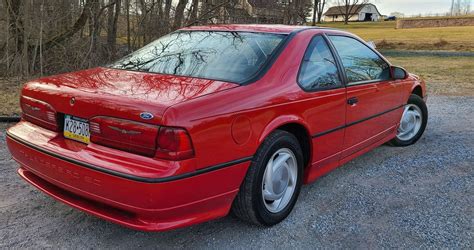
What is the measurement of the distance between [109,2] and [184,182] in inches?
393

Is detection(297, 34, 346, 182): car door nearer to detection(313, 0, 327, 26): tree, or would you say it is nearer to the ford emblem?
the ford emblem

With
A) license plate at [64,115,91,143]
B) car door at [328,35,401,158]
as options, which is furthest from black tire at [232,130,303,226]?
license plate at [64,115,91,143]

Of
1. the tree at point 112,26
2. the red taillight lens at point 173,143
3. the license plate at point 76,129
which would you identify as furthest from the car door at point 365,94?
the tree at point 112,26

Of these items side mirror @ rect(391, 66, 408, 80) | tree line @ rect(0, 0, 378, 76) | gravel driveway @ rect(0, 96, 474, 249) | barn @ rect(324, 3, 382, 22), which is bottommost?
gravel driveway @ rect(0, 96, 474, 249)

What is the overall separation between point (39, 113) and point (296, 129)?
6.20 ft

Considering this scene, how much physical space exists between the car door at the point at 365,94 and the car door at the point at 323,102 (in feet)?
0.45

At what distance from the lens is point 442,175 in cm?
429

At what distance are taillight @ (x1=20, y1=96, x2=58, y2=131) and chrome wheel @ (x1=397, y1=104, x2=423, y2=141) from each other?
395 centimetres

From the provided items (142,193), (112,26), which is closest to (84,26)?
(112,26)

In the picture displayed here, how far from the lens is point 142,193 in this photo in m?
2.30

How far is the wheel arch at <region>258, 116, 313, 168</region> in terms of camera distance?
288 cm

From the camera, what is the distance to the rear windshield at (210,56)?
3094 millimetres

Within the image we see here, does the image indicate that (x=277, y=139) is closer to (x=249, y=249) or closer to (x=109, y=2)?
(x=249, y=249)

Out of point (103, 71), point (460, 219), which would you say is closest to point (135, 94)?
point (103, 71)
